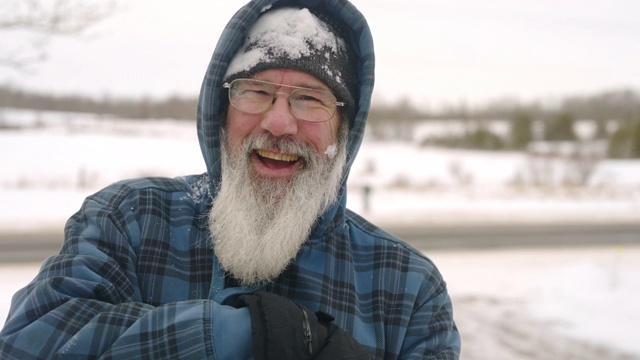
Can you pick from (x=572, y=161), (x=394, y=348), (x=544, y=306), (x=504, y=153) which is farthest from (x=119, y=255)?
(x=504, y=153)

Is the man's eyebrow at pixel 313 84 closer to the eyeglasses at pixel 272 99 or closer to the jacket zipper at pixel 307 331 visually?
Answer: the eyeglasses at pixel 272 99

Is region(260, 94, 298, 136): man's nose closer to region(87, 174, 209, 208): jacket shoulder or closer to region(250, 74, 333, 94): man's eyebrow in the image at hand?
region(250, 74, 333, 94): man's eyebrow

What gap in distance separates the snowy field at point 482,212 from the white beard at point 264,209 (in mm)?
3893

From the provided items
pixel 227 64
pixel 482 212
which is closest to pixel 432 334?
pixel 227 64

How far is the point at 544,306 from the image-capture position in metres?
6.57

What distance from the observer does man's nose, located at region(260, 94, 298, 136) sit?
A: 63.2 inches

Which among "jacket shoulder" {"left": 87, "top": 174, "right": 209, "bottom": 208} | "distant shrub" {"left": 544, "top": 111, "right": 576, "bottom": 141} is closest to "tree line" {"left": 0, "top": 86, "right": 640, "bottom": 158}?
"distant shrub" {"left": 544, "top": 111, "right": 576, "bottom": 141}

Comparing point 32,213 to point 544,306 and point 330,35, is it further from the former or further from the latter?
point 330,35

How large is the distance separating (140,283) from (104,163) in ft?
78.6

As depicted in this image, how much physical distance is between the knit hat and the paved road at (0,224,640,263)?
25.7ft

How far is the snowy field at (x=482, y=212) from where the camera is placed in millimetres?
5781

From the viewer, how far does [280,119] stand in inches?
63.3

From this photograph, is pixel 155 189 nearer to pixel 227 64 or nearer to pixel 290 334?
pixel 227 64

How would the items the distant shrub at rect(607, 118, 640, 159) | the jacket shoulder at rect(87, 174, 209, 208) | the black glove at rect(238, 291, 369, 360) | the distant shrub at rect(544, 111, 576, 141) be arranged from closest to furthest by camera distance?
the black glove at rect(238, 291, 369, 360) → the jacket shoulder at rect(87, 174, 209, 208) → the distant shrub at rect(607, 118, 640, 159) → the distant shrub at rect(544, 111, 576, 141)
